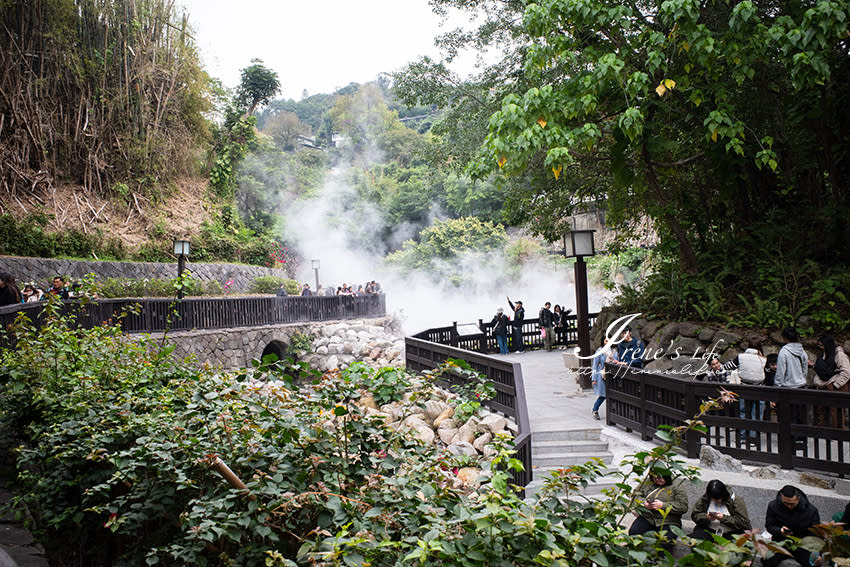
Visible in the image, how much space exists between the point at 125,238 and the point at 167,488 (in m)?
22.5

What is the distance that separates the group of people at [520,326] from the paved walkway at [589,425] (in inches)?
19.0

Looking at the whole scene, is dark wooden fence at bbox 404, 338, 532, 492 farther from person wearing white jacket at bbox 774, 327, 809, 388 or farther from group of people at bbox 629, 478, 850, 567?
person wearing white jacket at bbox 774, 327, 809, 388

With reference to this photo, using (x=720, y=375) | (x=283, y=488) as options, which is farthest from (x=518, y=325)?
(x=283, y=488)

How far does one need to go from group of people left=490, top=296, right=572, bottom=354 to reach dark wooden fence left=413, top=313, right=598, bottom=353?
3.7 inches

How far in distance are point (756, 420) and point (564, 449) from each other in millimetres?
2717

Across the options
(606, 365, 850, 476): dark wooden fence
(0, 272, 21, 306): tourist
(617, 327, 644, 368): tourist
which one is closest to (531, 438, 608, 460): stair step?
(606, 365, 850, 476): dark wooden fence

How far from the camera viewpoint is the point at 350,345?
2161cm

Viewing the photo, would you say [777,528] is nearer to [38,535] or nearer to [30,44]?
[38,535]

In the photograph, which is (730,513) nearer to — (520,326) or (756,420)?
(756,420)

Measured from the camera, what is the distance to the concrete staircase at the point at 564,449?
873 cm

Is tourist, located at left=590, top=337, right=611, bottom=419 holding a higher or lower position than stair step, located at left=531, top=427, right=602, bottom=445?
higher

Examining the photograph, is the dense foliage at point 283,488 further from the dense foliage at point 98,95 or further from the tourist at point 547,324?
the dense foliage at point 98,95

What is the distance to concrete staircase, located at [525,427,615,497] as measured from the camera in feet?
28.7

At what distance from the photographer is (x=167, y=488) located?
3.07 meters
